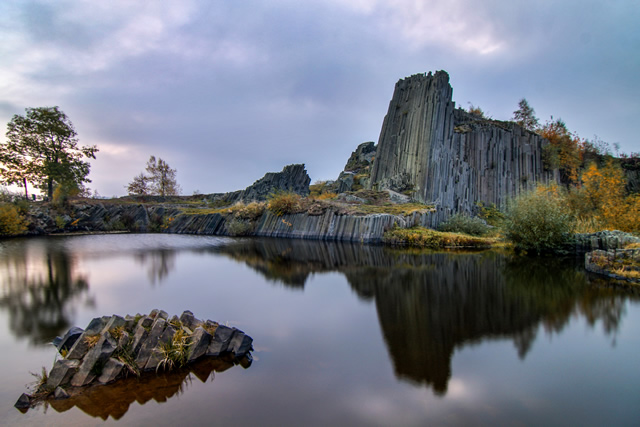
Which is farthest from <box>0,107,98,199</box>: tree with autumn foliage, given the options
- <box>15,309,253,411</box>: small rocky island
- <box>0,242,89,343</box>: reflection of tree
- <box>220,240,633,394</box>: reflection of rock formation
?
<box>15,309,253,411</box>: small rocky island

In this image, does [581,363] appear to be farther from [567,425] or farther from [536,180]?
[536,180]

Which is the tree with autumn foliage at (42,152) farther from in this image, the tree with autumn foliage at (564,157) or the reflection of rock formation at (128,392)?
the tree with autumn foliage at (564,157)

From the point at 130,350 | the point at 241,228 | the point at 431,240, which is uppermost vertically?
the point at 241,228

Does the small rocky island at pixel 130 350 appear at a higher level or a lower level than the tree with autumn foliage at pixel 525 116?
lower

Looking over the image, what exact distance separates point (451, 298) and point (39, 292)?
10.8m

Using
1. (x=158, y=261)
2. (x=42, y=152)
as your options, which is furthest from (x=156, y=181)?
(x=158, y=261)

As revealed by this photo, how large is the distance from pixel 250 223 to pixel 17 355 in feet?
76.0

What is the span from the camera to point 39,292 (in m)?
8.37

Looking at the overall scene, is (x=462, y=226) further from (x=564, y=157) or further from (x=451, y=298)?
(x=564, y=157)

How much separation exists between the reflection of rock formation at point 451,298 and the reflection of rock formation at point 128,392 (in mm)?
2892

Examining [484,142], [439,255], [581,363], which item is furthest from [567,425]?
[484,142]

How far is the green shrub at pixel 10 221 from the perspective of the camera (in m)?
23.0

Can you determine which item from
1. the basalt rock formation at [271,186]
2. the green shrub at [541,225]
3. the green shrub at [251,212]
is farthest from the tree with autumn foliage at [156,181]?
the green shrub at [541,225]

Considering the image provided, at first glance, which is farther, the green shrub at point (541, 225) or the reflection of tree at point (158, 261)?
the green shrub at point (541, 225)
